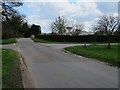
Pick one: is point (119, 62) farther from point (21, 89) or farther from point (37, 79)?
point (21, 89)

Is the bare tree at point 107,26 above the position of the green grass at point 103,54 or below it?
above

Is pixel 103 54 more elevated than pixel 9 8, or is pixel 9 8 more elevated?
pixel 9 8

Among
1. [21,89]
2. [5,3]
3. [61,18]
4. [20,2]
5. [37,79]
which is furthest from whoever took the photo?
[61,18]

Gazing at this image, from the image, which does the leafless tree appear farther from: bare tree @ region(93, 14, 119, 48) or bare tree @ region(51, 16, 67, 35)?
bare tree @ region(93, 14, 119, 48)

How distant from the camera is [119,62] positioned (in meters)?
7.60

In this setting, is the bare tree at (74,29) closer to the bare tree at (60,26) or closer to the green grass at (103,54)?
the bare tree at (60,26)

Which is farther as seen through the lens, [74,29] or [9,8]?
[74,29]

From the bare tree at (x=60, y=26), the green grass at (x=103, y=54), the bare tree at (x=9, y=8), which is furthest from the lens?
the bare tree at (x=60, y=26)

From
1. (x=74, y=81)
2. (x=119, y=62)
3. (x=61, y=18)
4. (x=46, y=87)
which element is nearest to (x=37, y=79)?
(x=46, y=87)

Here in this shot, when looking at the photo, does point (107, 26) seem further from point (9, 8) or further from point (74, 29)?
point (74, 29)

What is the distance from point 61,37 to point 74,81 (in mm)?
32728

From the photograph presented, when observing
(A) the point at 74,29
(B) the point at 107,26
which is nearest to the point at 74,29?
(A) the point at 74,29

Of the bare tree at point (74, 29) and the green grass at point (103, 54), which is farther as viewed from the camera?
the bare tree at point (74, 29)

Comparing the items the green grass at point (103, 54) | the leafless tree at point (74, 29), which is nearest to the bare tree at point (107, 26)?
the green grass at point (103, 54)
